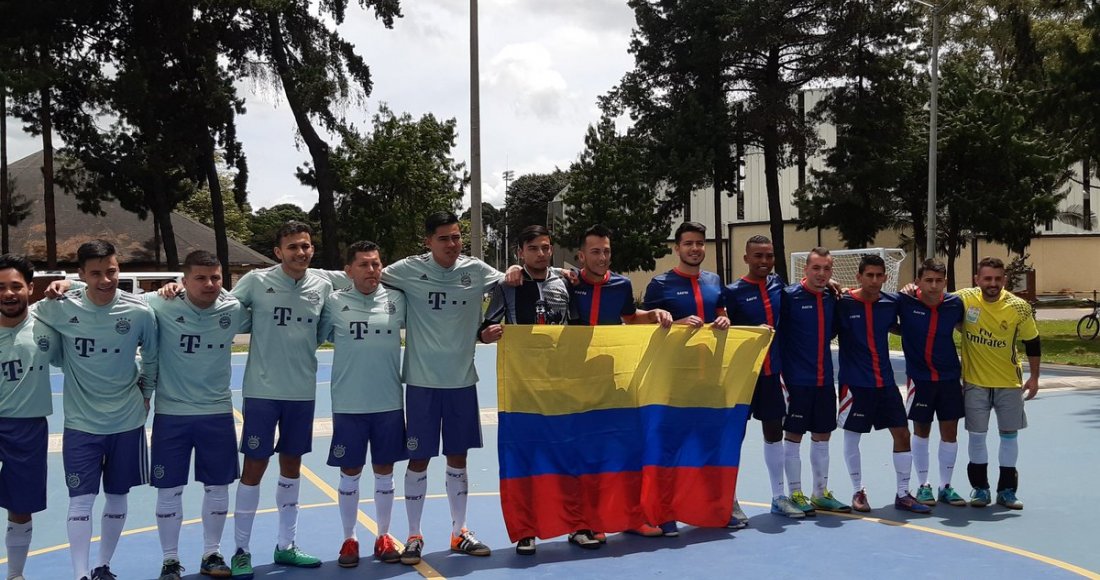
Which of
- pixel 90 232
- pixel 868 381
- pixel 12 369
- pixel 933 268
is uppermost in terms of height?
pixel 90 232

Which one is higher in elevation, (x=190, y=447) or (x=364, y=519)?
(x=190, y=447)

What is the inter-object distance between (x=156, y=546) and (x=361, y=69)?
1045 inches

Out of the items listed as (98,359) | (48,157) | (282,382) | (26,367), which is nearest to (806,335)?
(282,382)

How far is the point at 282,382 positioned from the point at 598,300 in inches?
87.5

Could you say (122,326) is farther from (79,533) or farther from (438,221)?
(438,221)

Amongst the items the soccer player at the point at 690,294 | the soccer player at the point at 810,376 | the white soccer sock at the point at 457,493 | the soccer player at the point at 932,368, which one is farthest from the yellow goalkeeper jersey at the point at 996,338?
the white soccer sock at the point at 457,493

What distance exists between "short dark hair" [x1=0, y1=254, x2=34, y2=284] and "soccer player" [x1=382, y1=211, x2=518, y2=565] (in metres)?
2.07

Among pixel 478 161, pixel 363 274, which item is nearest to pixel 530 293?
pixel 363 274

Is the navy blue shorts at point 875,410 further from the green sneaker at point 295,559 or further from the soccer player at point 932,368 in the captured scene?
the green sneaker at point 295,559

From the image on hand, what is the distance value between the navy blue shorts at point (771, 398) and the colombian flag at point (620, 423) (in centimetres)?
14

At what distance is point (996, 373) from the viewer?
23.5 feet

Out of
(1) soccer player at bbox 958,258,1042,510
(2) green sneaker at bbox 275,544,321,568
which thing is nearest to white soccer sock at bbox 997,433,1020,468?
(1) soccer player at bbox 958,258,1042,510

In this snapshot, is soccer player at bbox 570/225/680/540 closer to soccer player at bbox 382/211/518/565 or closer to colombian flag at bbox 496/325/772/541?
colombian flag at bbox 496/325/772/541

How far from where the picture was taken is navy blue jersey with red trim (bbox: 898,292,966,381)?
280 inches
